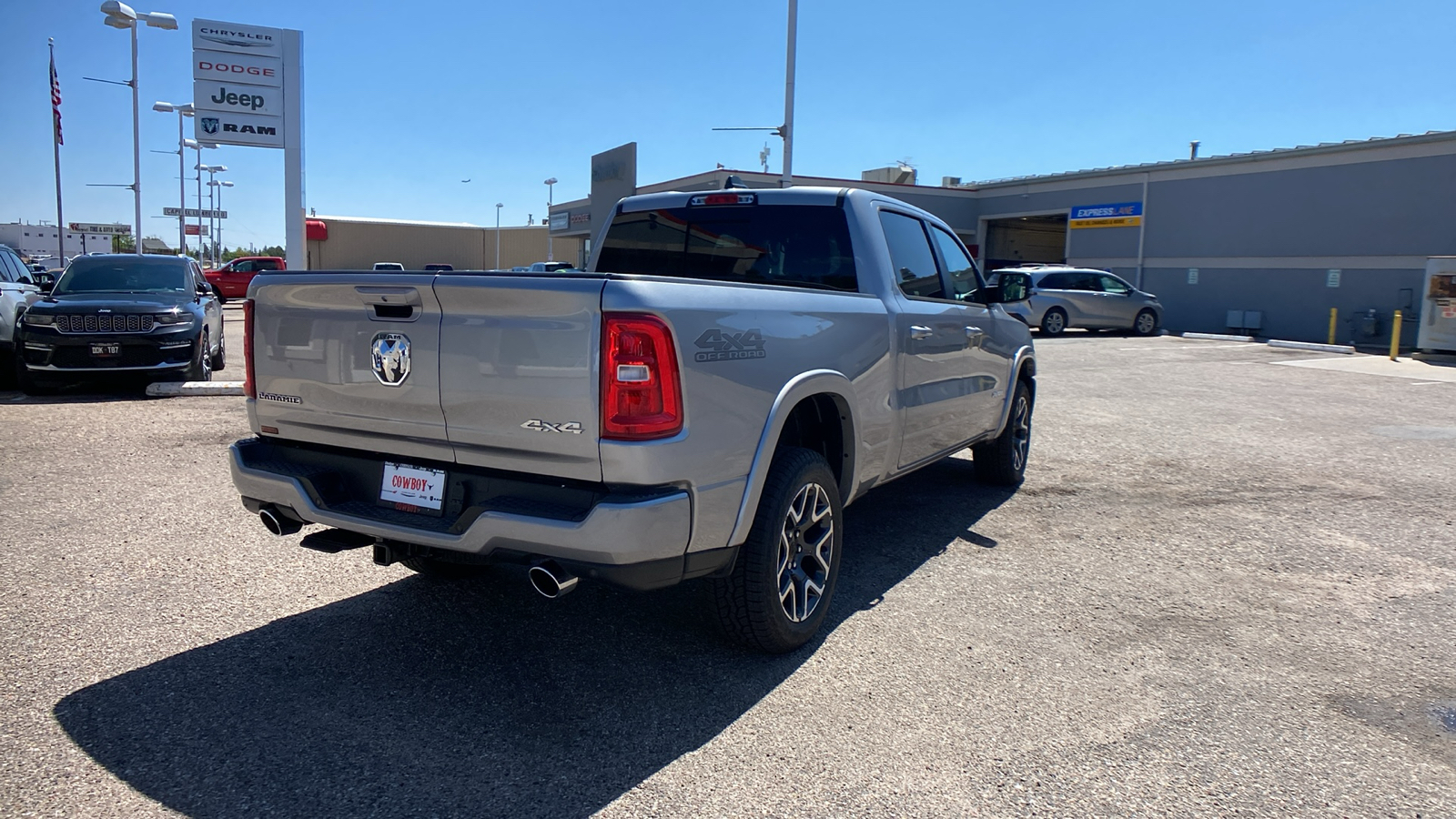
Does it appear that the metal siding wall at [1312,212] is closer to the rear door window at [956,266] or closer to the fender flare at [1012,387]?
the fender flare at [1012,387]

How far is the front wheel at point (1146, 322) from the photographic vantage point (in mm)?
24281

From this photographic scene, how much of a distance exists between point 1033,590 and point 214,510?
4680 millimetres

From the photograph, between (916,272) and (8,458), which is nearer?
(916,272)

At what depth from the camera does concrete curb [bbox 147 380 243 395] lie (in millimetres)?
10258

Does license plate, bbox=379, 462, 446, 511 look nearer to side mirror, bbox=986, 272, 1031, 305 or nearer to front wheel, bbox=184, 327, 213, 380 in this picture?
side mirror, bbox=986, 272, 1031, 305

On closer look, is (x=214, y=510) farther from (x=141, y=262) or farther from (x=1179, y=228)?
(x=1179, y=228)

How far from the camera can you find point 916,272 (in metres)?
5.14

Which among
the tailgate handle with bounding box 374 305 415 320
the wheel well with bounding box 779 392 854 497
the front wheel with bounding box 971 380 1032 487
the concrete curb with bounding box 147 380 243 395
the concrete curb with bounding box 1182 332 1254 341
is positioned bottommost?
the concrete curb with bounding box 147 380 243 395

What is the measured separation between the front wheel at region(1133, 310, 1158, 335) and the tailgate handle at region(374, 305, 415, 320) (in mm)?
23852

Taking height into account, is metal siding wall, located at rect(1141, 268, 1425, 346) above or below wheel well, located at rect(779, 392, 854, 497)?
above

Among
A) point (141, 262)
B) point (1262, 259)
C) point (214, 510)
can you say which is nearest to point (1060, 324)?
point (1262, 259)

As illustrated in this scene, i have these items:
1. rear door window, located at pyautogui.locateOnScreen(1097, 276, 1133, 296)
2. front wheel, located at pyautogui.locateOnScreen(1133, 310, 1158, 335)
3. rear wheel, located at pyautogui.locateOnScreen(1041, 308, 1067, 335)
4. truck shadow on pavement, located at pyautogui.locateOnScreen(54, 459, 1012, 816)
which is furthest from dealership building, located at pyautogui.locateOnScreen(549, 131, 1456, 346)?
truck shadow on pavement, located at pyautogui.locateOnScreen(54, 459, 1012, 816)

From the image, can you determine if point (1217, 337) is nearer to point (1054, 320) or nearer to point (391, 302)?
point (1054, 320)

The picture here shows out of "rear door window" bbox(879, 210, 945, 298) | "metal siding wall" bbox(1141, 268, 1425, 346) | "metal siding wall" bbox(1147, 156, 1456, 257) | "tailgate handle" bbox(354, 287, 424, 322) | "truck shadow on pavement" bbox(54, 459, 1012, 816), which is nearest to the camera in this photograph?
"truck shadow on pavement" bbox(54, 459, 1012, 816)
